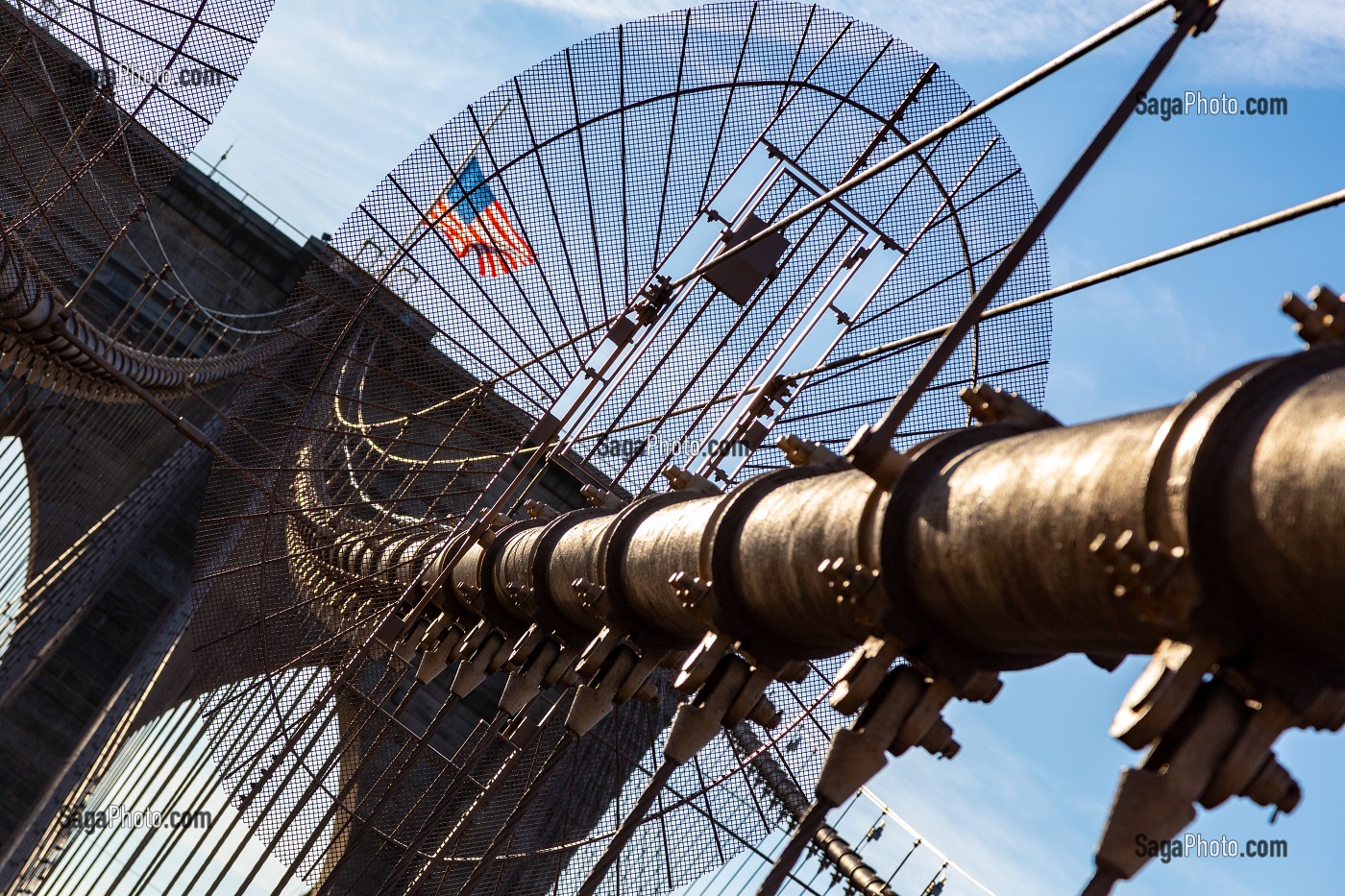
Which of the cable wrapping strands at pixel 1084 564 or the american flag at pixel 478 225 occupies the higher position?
the american flag at pixel 478 225

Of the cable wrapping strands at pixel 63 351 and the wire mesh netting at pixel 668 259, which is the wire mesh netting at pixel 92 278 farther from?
the wire mesh netting at pixel 668 259

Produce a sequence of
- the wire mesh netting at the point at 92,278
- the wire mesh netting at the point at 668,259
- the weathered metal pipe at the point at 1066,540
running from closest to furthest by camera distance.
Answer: the weathered metal pipe at the point at 1066,540
the wire mesh netting at the point at 668,259
the wire mesh netting at the point at 92,278

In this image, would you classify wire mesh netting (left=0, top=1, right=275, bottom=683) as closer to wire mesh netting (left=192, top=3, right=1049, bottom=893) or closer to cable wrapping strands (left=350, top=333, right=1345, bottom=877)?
wire mesh netting (left=192, top=3, right=1049, bottom=893)

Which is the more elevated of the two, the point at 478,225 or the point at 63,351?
the point at 478,225

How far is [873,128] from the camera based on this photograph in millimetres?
11508

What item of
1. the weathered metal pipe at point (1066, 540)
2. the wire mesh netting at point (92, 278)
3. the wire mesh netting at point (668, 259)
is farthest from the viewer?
the wire mesh netting at point (92, 278)

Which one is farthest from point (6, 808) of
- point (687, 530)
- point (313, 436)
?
point (687, 530)

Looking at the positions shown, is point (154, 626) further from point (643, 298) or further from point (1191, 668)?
point (1191, 668)

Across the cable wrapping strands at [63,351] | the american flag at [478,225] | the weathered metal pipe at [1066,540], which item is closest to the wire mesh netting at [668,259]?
the american flag at [478,225]

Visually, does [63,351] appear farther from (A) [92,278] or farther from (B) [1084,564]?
(B) [1084,564]

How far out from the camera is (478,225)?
11.7 metres

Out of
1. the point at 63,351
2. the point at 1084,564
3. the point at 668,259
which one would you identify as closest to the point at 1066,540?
the point at 1084,564

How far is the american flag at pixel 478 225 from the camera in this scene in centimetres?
1148

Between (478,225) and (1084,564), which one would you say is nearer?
(1084,564)
